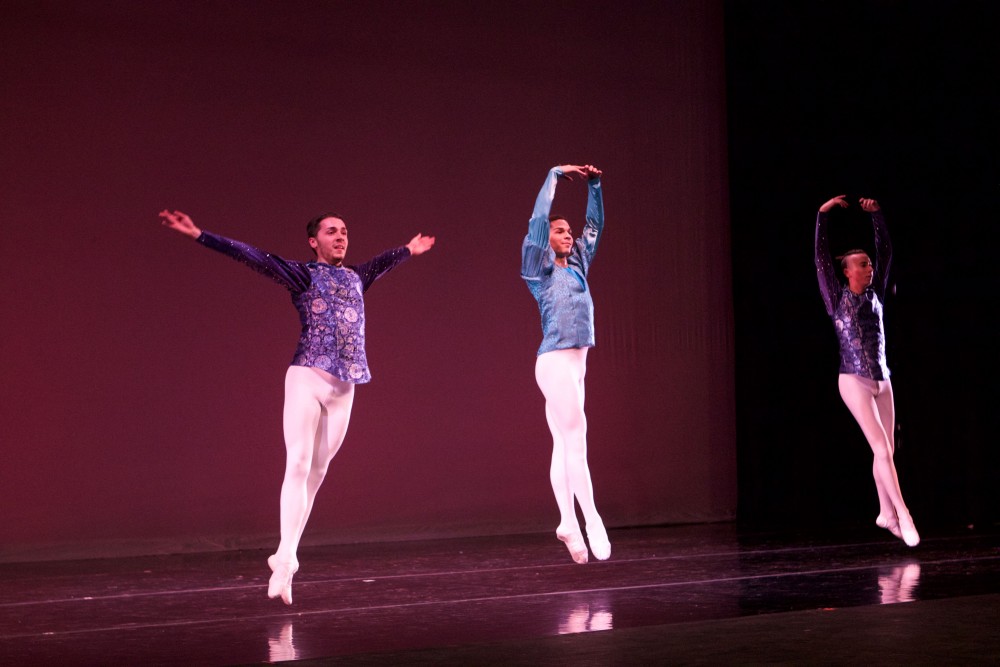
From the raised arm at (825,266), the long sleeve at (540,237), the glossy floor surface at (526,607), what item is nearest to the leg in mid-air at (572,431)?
the glossy floor surface at (526,607)

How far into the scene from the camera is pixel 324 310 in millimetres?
4234

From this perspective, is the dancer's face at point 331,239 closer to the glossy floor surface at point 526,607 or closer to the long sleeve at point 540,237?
the long sleeve at point 540,237

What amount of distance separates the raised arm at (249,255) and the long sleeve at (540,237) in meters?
0.94

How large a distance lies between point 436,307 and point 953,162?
11.2 feet

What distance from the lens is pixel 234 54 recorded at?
6.09 meters

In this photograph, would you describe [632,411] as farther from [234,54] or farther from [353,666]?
[353,666]

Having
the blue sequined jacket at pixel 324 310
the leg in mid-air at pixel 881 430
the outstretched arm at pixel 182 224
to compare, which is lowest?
the leg in mid-air at pixel 881 430

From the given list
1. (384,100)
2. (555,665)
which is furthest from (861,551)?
(384,100)

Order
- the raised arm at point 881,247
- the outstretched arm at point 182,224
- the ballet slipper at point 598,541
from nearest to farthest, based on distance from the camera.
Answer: the outstretched arm at point 182,224, the ballet slipper at point 598,541, the raised arm at point 881,247

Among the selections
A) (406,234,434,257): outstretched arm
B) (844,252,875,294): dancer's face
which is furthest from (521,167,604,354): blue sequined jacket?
(844,252,875,294): dancer's face

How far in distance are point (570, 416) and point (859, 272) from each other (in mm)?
1988

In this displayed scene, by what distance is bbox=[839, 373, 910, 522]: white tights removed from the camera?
5.51m

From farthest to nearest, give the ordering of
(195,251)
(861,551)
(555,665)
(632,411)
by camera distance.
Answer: (632,411) → (195,251) → (861,551) → (555,665)

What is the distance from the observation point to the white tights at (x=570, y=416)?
4.54m
